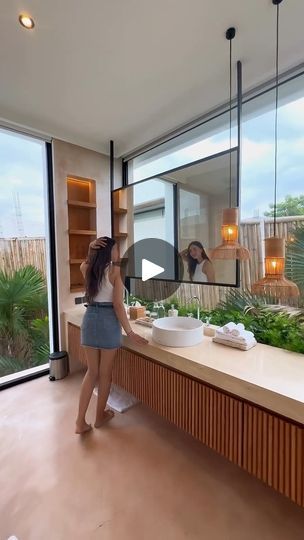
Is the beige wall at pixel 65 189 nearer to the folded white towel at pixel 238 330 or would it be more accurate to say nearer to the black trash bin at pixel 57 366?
the black trash bin at pixel 57 366

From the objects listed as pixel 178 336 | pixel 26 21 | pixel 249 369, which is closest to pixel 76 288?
pixel 178 336

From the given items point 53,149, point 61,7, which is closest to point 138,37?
point 61,7

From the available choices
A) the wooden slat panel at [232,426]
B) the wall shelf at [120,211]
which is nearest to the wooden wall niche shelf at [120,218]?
the wall shelf at [120,211]

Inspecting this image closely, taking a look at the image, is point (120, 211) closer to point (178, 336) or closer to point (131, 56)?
point (131, 56)

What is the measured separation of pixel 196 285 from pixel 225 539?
1.57m

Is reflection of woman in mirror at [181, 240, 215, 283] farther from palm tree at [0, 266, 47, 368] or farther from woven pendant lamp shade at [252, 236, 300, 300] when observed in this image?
palm tree at [0, 266, 47, 368]

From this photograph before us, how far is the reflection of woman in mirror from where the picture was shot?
206cm

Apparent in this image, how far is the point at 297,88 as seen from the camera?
178 cm

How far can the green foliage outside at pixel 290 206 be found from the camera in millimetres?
1735

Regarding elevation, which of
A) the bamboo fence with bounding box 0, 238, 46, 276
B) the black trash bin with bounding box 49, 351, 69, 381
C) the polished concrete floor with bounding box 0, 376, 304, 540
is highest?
the bamboo fence with bounding box 0, 238, 46, 276

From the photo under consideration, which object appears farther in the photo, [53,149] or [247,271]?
[53,149]

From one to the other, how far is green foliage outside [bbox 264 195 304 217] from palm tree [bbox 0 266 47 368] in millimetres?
2375

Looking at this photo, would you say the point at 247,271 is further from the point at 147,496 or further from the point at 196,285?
the point at 147,496

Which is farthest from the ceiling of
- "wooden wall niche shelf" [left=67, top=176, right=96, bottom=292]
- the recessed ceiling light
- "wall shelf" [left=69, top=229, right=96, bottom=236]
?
"wall shelf" [left=69, top=229, right=96, bottom=236]
